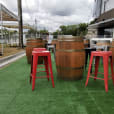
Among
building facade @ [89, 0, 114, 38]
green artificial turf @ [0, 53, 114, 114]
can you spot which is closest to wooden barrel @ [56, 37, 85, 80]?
green artificial turf @ [0, 53, 114, 114]

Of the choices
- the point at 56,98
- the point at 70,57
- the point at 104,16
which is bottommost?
the point at 56,98

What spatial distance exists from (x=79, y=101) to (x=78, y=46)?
1559mm

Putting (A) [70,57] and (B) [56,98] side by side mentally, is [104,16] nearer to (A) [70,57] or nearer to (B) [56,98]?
(A) [70,57]

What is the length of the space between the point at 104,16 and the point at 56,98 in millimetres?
22745

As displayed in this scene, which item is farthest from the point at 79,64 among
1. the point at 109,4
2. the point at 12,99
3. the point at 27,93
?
the point at 109,4

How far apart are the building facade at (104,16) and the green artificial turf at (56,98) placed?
17586mm

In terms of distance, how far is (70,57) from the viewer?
360 cm

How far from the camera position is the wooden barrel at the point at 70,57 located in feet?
11.7

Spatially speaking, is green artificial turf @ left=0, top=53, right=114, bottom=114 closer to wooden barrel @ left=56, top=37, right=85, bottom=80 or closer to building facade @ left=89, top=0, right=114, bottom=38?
wooden barrel @ left=56, top=37, right=85, bottom=80

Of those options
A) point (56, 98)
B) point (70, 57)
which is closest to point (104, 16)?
point (70, 57)

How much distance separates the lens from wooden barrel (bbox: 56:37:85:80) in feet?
11.7

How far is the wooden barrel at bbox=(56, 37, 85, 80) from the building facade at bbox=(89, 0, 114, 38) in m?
17.0

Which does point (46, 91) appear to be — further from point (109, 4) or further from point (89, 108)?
point (109, 4)

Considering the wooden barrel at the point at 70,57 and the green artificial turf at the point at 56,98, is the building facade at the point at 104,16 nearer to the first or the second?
the wooden barrel at the point at 70,57
